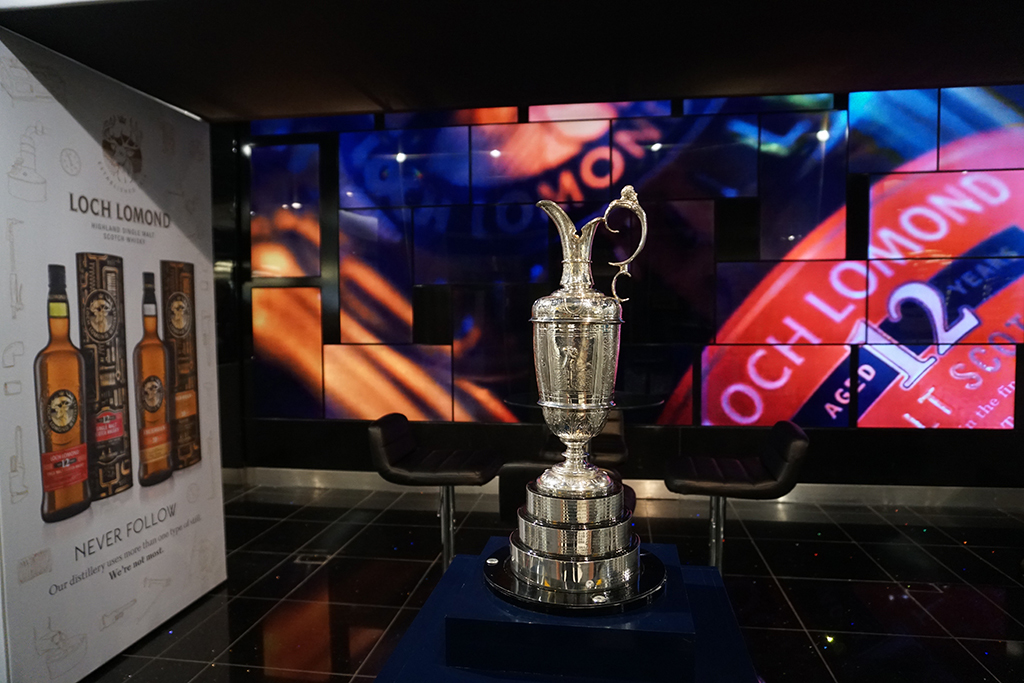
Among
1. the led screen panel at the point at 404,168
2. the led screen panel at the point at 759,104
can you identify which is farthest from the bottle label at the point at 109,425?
the led screen panel at the point at 759,104

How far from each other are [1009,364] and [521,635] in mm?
4531

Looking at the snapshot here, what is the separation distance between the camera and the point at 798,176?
445 centimetres

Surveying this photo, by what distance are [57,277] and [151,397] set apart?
638 millimetres

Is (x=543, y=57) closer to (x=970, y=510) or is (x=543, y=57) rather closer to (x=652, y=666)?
(x=652, y=666)

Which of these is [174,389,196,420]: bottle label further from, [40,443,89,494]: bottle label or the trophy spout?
the trophy spout

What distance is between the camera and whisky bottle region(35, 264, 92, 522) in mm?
2156

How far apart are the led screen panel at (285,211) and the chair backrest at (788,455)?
3562 millimetres

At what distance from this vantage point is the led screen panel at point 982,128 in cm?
428

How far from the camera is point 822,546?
148 inches

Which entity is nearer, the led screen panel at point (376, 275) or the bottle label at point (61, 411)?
the bottle label at point (61, 411)

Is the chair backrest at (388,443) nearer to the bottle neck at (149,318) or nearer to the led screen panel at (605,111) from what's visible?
the bottle neck at (149,318)

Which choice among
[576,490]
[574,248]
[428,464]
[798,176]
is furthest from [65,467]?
[798,176]

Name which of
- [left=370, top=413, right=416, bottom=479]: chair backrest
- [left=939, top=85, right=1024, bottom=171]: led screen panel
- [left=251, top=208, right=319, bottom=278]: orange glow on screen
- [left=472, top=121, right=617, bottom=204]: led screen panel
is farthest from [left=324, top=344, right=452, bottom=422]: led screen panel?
[left=939, top=85, right=1024, bottom=171]: led screen panel

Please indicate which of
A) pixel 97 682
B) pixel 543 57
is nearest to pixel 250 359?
pixel 97 682
